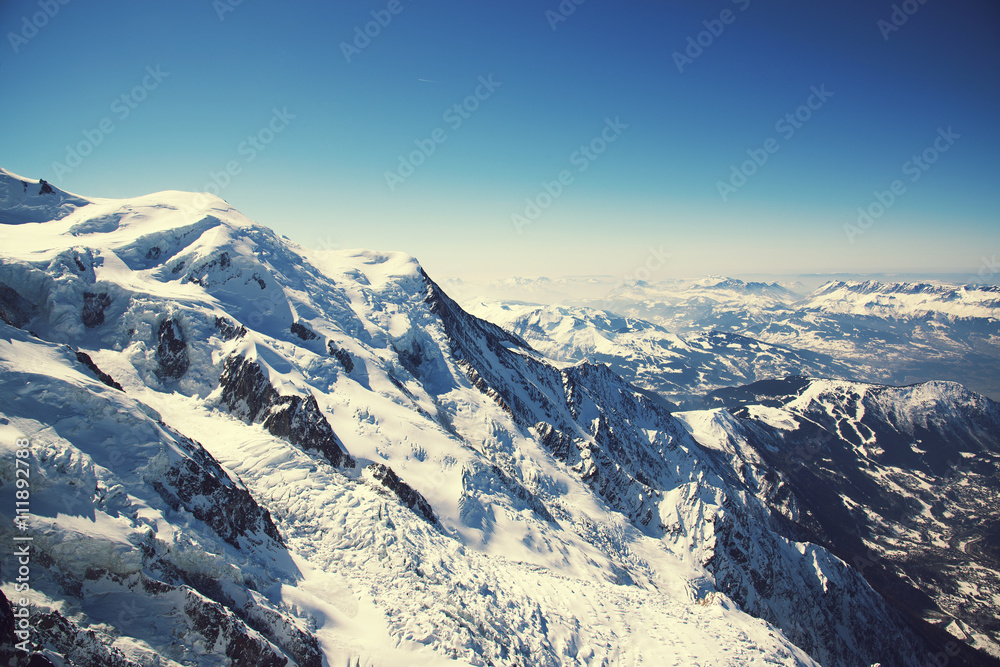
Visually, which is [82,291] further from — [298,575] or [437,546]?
[437,546]

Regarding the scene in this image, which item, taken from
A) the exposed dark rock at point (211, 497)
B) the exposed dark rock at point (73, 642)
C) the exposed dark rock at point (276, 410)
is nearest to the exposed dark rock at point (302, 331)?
the exposed dark rock at point (276, 410)

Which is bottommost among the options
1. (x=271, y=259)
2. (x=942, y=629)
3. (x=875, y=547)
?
(x=271, y=259)

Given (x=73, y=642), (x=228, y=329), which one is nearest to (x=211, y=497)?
(x=73, y=642)

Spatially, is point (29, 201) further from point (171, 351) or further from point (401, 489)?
point (401, 489)

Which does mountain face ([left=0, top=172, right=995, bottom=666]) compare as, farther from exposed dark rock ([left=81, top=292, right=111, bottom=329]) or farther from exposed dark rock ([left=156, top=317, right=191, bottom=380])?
exposed dark rock ([left=156, top=317, right=191, bottom=380])

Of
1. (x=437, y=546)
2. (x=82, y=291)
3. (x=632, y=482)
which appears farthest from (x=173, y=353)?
(x=632, y=482)

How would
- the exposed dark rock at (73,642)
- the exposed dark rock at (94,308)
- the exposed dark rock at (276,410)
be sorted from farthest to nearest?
1. the exposed dark rock at (94,308)
2. the exposed dark rock at (276,410)
3. the exposed dark rock at (73,642)

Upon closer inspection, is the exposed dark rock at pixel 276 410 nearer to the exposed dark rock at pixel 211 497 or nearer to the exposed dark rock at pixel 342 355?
the exposed dark rock at pixel 211 497
